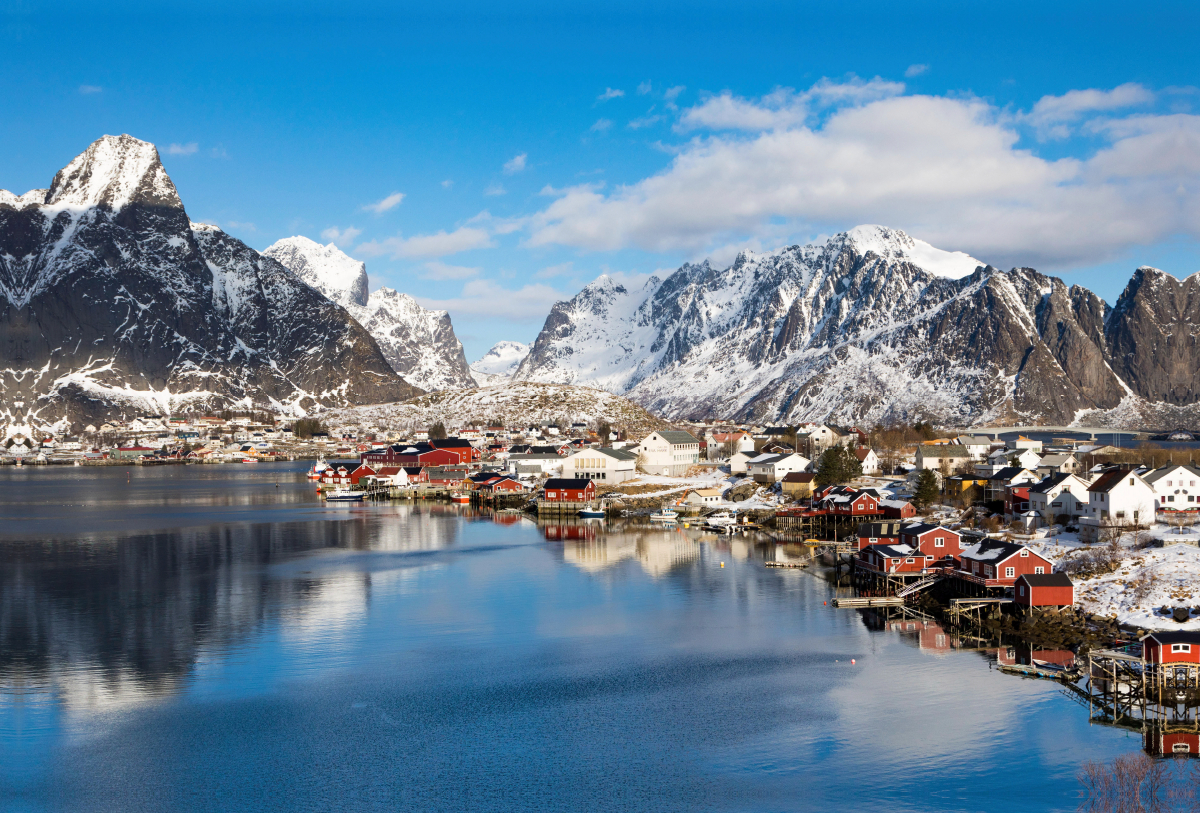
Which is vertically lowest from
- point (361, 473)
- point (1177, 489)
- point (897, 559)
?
point (897, 559)

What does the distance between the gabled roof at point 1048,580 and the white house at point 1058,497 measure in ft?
49.8

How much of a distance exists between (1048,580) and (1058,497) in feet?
59.2

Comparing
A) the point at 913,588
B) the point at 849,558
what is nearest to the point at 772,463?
the point at 849,558

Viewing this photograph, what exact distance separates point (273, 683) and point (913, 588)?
30563 millimetres

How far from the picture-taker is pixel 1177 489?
58.7 metres

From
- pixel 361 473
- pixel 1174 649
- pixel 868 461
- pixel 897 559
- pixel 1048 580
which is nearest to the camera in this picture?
pixel 1174 649

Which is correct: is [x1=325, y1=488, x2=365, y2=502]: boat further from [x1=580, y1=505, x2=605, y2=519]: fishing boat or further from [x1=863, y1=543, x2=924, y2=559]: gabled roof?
[x1=863, y1=543, x2=924, y2=559]: gabled roof

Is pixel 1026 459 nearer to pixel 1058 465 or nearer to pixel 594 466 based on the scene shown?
pixel 1058 465

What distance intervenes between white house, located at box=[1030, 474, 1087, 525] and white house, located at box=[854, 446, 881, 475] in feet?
131

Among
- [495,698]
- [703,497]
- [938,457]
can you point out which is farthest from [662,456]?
[495,698]

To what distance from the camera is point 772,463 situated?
3962 inches

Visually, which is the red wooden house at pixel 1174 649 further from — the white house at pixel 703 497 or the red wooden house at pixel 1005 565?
the white house at pixel 703 497

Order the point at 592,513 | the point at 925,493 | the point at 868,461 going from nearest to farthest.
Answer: the point at 925,493 → the point at 592,513 → the point at 868,461

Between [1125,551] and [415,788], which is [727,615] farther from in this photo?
[415,788]
